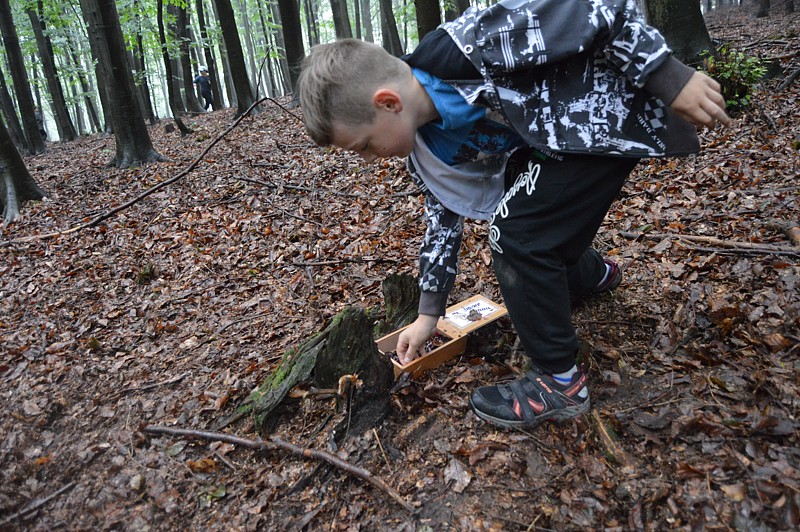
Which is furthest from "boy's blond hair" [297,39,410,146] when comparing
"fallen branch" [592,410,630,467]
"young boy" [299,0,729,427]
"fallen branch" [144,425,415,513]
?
"fallen branch" [592,410,630,467]

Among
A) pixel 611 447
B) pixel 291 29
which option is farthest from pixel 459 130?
pixel 291 29

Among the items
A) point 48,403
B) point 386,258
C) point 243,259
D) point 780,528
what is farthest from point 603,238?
point 48,403

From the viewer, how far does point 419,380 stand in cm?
245

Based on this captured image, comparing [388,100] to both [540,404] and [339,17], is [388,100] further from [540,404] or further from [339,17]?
[339,17]

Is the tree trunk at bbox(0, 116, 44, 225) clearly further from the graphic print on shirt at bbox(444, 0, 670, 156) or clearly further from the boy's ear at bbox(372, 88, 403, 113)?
the graphic print on shirt at bbox(444, 0, 670, 156)

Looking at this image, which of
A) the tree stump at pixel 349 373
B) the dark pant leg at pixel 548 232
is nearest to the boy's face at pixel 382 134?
the dark pant leg at pixel 548 232

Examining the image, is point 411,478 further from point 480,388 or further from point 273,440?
point 273,440

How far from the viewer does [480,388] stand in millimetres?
2219

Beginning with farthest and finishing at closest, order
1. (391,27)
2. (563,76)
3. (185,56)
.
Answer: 1. (185,56)
2. (391,27)
3. (563,76)

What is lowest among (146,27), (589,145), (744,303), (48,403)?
(48,403)

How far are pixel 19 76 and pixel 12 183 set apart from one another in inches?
292

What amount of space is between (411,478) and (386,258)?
7.34 feet

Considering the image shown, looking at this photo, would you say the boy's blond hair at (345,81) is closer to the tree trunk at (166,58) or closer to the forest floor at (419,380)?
the forest floor at (419,380)

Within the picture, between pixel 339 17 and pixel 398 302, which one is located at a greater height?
pixel 339 17
